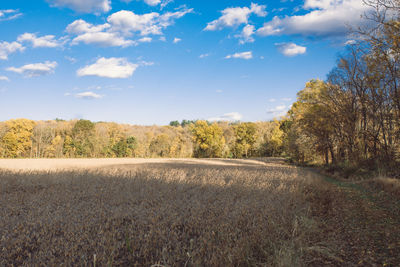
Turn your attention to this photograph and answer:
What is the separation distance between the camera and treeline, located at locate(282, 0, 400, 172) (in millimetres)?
12047

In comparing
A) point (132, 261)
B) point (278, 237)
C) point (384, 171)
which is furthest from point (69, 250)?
point (384, 171)

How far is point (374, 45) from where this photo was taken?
1048 cm

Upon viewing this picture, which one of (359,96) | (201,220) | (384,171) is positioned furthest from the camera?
(359,96)

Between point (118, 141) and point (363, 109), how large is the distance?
49.0 m

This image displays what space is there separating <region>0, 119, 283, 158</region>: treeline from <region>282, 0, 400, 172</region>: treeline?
31.6 m

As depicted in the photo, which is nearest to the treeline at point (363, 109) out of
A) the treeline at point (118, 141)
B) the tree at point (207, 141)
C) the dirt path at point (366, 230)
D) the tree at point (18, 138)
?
the dirt path at point (366, 230)

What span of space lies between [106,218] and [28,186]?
Result: 521 centimetres

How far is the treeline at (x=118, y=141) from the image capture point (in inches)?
1969

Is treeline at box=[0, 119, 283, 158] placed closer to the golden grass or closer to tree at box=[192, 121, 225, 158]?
tree at box=[192, 121, 225, 158]

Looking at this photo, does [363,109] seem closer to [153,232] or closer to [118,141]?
[153,232]

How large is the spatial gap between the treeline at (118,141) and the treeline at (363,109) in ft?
104

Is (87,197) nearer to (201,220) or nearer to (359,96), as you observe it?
(201,220)

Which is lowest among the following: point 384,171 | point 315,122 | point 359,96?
point 384,171

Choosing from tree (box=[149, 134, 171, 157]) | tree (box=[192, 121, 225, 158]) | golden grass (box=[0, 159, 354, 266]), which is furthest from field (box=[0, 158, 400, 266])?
tree (box=[192, 121, 225, 158])
